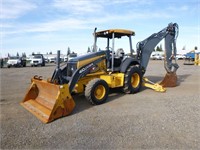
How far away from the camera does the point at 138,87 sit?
31.3 ft

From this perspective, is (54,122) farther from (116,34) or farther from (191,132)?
(116,34)

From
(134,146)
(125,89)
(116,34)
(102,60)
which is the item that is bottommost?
(134,146)

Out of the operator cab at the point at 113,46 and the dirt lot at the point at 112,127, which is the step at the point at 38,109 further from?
the operator cab at the point at 113,46

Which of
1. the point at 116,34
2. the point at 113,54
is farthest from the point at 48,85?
the point at 116,34

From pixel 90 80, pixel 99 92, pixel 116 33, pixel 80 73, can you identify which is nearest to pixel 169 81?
pixel 116 33

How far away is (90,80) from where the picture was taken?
331 inches

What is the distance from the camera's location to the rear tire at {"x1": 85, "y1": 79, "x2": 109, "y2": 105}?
24.3 ft

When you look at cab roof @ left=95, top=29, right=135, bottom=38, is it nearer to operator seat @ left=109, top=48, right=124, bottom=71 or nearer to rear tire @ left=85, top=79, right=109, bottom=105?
operator seat @ left=109, top=48, right=124, bottom=71

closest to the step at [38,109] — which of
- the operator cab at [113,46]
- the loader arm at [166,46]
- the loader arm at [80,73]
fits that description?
the loader arm at [80,73]

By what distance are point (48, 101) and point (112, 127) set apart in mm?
2382

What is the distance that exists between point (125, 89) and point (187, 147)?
467 centimetres

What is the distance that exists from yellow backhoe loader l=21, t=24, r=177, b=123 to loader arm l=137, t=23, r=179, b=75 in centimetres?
4

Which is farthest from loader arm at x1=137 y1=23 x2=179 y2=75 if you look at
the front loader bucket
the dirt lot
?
the front loader bucket

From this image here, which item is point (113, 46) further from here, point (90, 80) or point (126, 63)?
point (90, 80)
